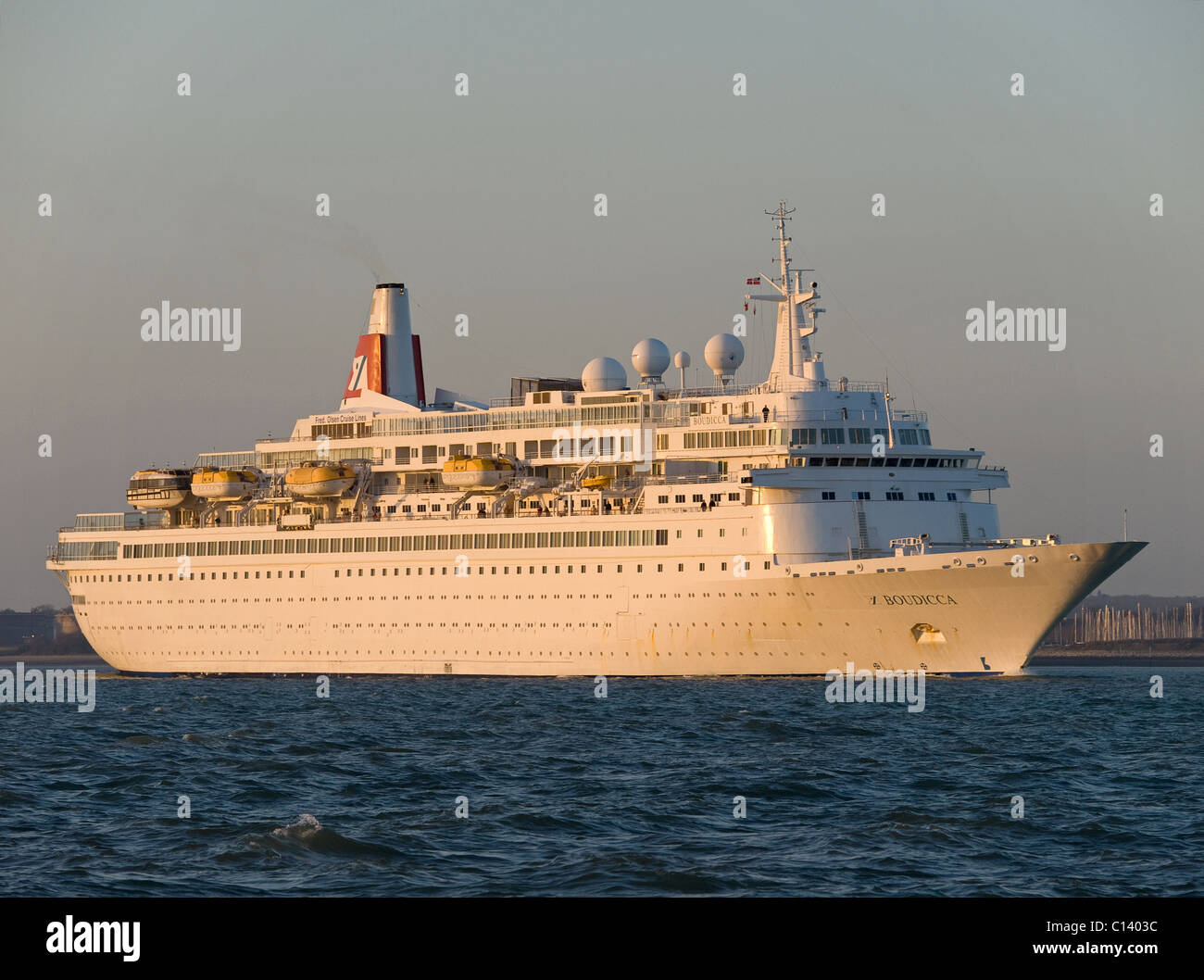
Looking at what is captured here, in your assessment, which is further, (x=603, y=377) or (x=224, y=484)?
(x=224, y=484)

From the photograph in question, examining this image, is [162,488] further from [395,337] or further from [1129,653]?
[1129,653]

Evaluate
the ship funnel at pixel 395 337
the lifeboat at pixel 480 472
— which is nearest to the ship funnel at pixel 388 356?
the ship funnel at pixel 395 337

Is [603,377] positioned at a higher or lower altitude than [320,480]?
higher

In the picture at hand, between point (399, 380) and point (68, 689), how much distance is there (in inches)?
897

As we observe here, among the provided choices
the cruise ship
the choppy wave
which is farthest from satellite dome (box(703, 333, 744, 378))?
the choppy wave

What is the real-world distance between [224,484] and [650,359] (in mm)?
22831

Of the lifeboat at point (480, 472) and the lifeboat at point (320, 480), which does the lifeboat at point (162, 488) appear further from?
the lifeboat at point (480, 472)

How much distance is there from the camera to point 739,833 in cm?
2220

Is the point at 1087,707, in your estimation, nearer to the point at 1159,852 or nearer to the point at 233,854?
the point at 1159,852

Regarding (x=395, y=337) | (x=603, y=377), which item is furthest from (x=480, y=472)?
(x=395, y=337)

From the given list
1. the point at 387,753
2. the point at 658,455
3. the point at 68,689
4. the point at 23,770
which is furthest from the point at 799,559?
the point at 68,689

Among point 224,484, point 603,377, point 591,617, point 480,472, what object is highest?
point 603,377

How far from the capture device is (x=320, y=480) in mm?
70812

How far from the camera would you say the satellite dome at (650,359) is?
A: 6600cm
